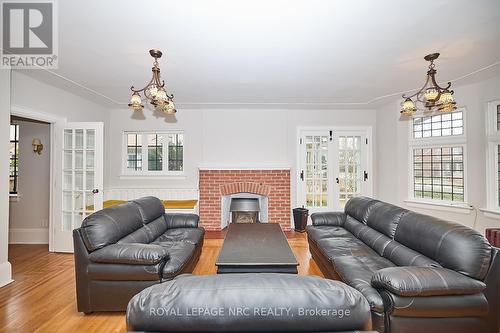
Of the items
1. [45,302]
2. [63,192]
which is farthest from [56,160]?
[45,302]

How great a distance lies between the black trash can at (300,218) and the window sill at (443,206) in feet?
6.45

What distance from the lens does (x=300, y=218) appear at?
5152 mm

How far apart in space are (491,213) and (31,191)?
295 inches

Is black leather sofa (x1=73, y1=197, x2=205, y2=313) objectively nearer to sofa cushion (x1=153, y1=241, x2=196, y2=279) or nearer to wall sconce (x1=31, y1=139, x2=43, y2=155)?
sofa cushion (x1=153, y1=241, x2=196, y2=279)

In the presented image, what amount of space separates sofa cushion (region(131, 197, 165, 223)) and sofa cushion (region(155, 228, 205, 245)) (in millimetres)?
277

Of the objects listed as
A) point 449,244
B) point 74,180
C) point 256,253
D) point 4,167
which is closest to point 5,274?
point 4,167

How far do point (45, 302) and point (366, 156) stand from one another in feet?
19.2

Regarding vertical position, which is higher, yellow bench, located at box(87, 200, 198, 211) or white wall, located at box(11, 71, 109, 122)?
white wall, located at box(11, 71, 109, 122)

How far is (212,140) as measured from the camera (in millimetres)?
5512

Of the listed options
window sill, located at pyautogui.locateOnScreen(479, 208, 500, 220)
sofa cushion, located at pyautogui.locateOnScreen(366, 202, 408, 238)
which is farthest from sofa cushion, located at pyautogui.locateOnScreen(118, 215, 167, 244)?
window sill, located at pyautogui.locateOnScreen(479, 208, 500, 220)

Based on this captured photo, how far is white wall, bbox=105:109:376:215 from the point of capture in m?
5.50

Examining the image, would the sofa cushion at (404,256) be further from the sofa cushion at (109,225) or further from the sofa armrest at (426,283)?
the sofa cushion at (109,225)

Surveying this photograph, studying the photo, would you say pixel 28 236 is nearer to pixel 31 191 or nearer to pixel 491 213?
pixel 31 191

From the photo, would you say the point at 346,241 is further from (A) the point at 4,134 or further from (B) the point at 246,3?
(A) the point at 4,134
